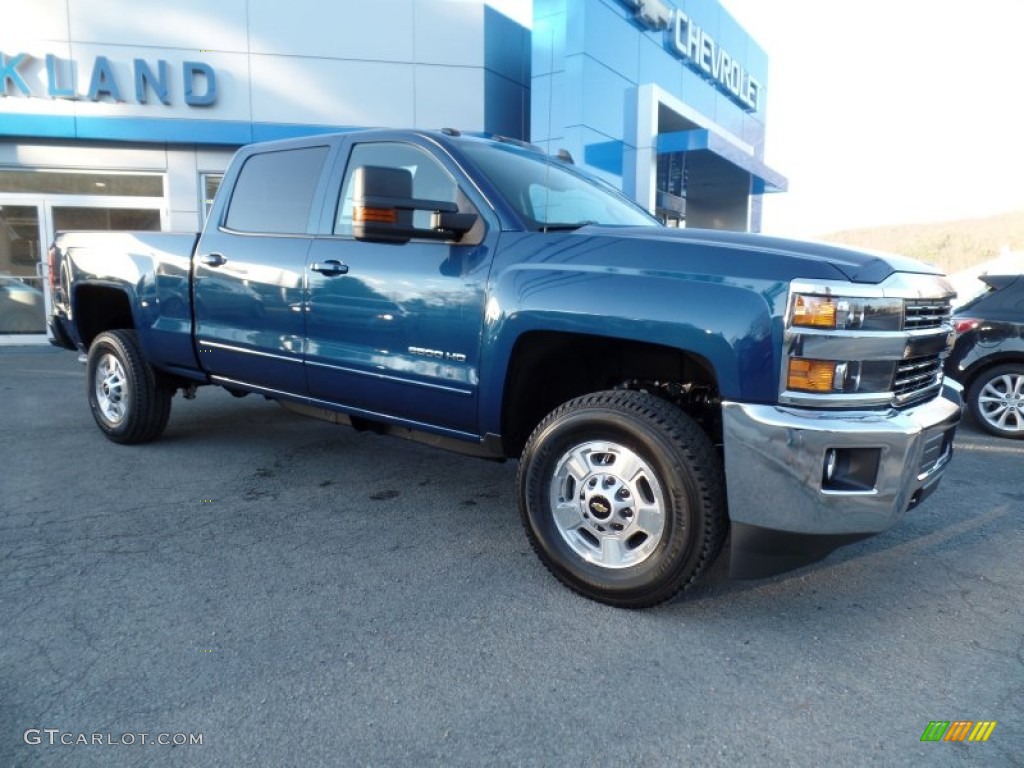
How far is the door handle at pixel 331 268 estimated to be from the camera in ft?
12.2

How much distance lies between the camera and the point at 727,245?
8.93ft

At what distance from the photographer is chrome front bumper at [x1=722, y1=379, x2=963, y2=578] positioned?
249 cm

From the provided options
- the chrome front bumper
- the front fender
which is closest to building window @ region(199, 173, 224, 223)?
the front fender

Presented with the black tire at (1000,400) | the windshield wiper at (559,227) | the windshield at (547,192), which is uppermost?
the windshield at (547,192)

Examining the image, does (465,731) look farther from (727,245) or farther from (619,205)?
(619,205)

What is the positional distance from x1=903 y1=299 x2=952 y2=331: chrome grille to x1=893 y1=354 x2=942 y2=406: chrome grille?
125 millimetres

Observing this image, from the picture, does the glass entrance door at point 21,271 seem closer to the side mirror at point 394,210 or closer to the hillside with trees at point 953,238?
the side mirror at point 394,210

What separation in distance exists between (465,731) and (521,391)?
1.53 meters

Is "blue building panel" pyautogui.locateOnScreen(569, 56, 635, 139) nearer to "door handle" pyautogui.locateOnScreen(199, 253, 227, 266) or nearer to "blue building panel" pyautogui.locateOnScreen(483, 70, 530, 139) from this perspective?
"blue building panel" pyautogui.locateOnScreen(483, 70, 530, 139)

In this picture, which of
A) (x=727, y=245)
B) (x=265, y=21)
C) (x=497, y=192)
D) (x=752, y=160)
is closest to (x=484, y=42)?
(x=265, y=21)

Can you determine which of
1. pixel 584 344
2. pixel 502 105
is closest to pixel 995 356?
pixel 584 344

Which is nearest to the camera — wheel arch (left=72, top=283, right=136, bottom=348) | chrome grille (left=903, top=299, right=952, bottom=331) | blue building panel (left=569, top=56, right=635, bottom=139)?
chrome grille (left=903, top=299, right=952, bottom=331)

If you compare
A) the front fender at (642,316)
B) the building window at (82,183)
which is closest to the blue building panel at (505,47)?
the building window at (82,183)

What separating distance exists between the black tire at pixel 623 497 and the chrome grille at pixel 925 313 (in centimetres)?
85
